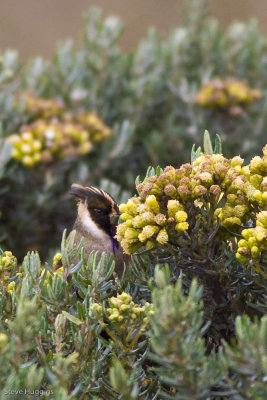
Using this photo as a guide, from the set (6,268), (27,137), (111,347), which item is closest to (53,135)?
→ (27,137)

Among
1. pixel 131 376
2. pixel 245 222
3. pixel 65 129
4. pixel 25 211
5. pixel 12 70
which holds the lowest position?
pixel 131 376

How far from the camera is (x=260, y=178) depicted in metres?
1.87

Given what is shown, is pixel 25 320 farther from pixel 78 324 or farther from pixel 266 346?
pixel 266 346

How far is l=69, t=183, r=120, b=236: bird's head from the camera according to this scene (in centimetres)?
315

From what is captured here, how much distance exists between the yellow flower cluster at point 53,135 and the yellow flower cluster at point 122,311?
2.42 m

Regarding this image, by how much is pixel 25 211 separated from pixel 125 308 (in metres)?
2.75

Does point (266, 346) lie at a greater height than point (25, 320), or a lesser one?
lesser

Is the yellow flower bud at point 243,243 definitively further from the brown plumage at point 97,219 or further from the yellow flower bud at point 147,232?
the brown plumage at point 97,219

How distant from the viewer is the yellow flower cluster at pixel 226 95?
14.9ft

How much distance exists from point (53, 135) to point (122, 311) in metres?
2.52

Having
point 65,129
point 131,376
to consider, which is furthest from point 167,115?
point 131,376

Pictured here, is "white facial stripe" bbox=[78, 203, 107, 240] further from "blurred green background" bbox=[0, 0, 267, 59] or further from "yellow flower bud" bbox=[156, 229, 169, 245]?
"blurred green background" bbox=[0, 0, 267, 59]

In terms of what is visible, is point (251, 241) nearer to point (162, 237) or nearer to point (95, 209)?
point (162, 237)

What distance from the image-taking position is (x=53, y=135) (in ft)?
13.4
